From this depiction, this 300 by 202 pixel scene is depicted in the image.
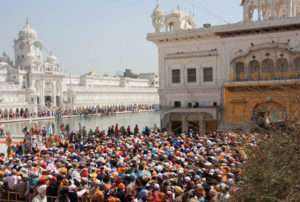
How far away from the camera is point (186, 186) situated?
319 inches

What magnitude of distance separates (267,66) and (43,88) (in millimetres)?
50823

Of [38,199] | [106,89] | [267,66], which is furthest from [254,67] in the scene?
[106,89]

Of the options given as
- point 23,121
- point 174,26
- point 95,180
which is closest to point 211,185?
point 95,180

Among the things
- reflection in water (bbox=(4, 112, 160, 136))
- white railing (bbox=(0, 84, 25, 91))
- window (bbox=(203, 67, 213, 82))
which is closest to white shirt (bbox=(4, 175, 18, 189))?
window (bbox=(203, 67, 213, 82))

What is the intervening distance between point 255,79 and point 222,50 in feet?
10.2

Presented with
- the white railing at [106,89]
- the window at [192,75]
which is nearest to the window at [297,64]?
the window at [192,75]

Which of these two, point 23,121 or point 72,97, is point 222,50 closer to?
point 23,121

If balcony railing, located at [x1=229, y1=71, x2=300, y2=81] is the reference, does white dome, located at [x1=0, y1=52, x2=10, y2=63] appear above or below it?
above

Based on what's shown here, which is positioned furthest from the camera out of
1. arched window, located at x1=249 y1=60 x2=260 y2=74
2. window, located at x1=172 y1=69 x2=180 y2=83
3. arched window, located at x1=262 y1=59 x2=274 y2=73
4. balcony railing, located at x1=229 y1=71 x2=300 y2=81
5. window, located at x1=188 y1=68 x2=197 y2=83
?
window, located at x1=172 y1=69 x2=180 y2=83

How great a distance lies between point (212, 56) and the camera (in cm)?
2448

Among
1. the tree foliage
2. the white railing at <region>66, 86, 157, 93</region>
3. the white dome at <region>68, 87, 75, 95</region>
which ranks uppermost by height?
the white railing at <region>66, 86, 157, 93</region>

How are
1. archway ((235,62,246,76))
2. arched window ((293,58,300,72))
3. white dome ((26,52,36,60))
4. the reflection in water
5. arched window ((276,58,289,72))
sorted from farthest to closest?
1. white dome ((26,52,36,60))
2. the reflection in water
3. archway ((235,62,246,76))
4. arched window ((276,58,289,72))
5. arched window ((293,58,300,72))

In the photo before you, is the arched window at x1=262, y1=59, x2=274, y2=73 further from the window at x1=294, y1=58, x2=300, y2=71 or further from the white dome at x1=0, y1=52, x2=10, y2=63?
the white dome at x1=0, y1=52, x2=10, y2=63

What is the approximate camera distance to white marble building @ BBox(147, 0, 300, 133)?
22484 mm
